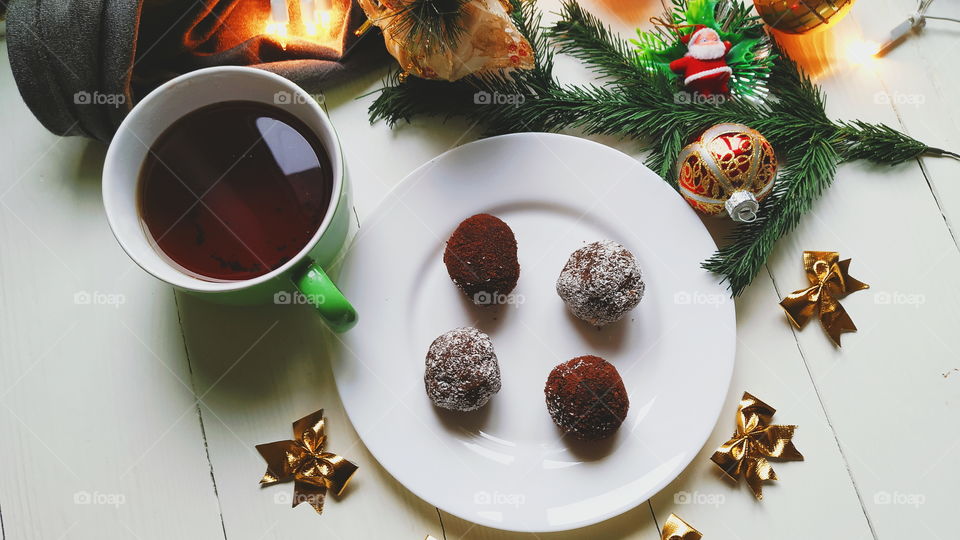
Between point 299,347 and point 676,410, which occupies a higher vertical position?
point 676,410

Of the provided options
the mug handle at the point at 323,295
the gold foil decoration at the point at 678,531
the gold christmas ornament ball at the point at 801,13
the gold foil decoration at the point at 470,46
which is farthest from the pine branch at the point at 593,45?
the gold foil decoration at the point at 678,531

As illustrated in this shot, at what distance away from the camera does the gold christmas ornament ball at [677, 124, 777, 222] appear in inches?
37.7

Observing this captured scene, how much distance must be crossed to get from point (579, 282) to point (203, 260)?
53 cm

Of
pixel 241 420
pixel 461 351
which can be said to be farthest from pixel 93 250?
pixel 461 351

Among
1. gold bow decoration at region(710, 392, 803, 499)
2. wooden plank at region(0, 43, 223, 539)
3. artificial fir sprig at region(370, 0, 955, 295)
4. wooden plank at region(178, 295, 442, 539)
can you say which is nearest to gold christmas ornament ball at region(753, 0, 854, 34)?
artificial fir sprig at region(370, 0, 955, 295)

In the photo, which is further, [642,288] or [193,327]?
[193,327]

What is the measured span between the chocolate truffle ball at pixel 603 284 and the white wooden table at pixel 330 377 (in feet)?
0.75

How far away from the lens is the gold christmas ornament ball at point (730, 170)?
0.96m

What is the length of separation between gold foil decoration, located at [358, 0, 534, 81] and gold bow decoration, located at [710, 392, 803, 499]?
2.08 ft

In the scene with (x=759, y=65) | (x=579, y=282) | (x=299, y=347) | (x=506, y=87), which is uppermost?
(x=759, y=65)

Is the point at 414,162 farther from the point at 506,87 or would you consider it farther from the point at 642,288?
the point at 642,288

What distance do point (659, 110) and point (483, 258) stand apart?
0.38m

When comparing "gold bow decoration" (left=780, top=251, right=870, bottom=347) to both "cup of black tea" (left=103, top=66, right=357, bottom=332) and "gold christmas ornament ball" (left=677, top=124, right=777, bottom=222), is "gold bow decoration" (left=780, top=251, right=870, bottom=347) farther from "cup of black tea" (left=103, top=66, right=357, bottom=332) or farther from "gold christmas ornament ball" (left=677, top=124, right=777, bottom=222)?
"cup of black tea" (left=103, top=66, right=357, bottom=332)

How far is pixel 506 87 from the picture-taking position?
1076mm
